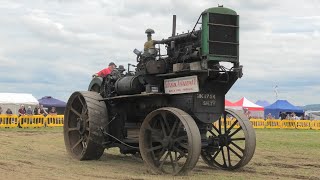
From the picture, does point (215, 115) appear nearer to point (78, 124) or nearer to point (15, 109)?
point (78, 124)

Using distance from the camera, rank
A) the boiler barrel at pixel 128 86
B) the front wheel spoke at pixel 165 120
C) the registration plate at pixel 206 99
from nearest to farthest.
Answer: the front wheel spoke at pixel 165 120 → the registration plate at pixel 206 99 → the boiler barrel at pixel 128 86

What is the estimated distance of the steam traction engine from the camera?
29.1ft

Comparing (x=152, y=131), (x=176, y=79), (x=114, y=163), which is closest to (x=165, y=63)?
(x=176, y=79)

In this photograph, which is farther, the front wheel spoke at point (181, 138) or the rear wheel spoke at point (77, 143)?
the rear wheel spoke at point (77, 143)

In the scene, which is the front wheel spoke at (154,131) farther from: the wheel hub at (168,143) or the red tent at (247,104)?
the red tent at (247,104)

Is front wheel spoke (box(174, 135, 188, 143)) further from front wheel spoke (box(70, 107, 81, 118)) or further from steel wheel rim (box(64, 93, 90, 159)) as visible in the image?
front wheel spoke (box(70, 107, 81, 118))

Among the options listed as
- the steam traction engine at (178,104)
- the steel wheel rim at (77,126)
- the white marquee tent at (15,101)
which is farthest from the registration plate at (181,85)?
the white marquee tent at (15,101)

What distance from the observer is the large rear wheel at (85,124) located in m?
10.8

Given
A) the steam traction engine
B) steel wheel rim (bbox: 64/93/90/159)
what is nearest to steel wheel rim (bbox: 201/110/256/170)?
the steam traction engine

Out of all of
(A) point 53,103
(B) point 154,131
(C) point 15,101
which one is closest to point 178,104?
(B) point 154,131

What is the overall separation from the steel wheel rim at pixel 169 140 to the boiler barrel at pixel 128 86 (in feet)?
3.31

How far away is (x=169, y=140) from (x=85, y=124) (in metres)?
2.80

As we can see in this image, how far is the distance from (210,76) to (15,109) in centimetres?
2931

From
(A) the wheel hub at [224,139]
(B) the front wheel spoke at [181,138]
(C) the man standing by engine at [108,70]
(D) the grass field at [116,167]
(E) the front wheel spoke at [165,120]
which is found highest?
(C) the man standing by engine at [108,70]
